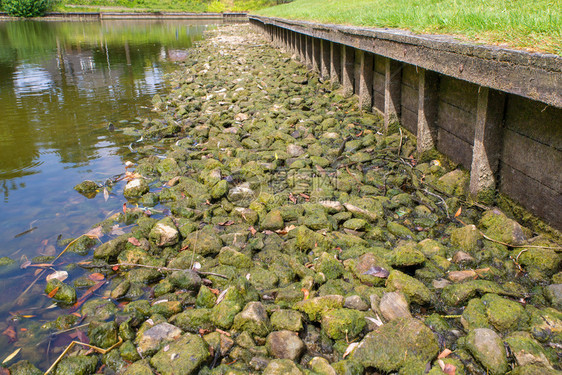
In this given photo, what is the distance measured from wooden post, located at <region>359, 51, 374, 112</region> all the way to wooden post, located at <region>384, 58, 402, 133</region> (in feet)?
3.36

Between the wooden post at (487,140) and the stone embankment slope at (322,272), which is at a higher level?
the wooden post at (487,140)

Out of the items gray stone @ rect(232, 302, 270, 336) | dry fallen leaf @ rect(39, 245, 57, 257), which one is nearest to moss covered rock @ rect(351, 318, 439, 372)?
gray stone @ rect(232, 302, 270, 336)

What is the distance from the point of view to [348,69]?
782 cm

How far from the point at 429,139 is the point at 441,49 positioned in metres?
1.33

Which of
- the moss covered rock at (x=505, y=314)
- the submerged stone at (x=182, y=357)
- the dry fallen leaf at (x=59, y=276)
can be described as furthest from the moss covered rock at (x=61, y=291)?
the moss covered rock at (x=505, y=314)

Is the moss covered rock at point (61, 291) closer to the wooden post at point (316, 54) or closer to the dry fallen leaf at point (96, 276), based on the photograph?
the dry fallen leaf at point (96, 276)

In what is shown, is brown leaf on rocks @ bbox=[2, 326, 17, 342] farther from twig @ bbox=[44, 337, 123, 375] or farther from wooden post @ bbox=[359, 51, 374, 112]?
wooden post @ bbox=[359, 51, 374, 112]

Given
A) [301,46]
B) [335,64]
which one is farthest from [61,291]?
[301,46]

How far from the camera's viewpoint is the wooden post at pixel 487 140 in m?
3.49

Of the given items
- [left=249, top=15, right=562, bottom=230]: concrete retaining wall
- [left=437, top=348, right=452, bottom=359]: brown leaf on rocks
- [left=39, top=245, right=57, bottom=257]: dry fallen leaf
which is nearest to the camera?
[left=437, top=348, right=452, bottom=359]: brown leaf on rocks

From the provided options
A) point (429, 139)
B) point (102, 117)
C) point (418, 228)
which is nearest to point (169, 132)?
point (102, 117)

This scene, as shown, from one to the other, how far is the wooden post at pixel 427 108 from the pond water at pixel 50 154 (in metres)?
3.42

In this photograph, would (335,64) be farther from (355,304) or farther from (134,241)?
(355,304)

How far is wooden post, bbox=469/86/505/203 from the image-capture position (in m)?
3.49
